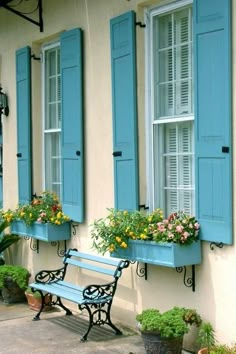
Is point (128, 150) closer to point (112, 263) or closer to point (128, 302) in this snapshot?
point (112, 263)

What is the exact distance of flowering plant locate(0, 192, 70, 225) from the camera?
7.35m

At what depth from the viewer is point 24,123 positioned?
27.3 ft

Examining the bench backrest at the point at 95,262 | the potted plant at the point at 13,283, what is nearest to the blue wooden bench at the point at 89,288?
the bench backrest at the point at 95,262

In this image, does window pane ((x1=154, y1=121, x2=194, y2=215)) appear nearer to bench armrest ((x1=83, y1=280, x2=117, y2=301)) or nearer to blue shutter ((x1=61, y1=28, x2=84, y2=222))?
bench armrest ((x1=83, y1=280, x2=117, y2=301))

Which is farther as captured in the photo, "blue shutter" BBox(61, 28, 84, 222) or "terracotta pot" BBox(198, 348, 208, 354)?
"blue shutter" BBox(61, 28, 84, 222)

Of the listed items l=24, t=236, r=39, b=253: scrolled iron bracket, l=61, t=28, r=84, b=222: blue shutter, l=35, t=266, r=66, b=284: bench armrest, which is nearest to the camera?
l=35, t=266, r=66, b=284: bench armrest

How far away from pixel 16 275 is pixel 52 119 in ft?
6.83

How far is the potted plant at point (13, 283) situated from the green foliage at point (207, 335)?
3.07m

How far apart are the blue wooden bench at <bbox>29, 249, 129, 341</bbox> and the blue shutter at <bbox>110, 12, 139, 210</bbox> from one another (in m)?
0.69

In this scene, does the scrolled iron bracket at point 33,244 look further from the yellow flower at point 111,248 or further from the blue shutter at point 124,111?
the yellow flower at point 111,248

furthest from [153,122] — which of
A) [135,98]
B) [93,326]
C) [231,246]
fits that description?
[93,326]

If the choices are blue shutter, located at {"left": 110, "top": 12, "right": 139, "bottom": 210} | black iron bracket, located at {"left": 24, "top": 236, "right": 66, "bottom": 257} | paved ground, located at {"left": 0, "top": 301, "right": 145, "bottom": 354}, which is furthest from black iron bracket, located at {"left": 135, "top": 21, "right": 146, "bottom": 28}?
paved ground, located at {"left": 0, "top": 301, "right": 145, "bottom": 354}

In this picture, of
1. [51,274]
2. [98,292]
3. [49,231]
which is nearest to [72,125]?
[49,231]

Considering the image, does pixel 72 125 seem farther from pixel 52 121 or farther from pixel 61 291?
pixel 61 291
